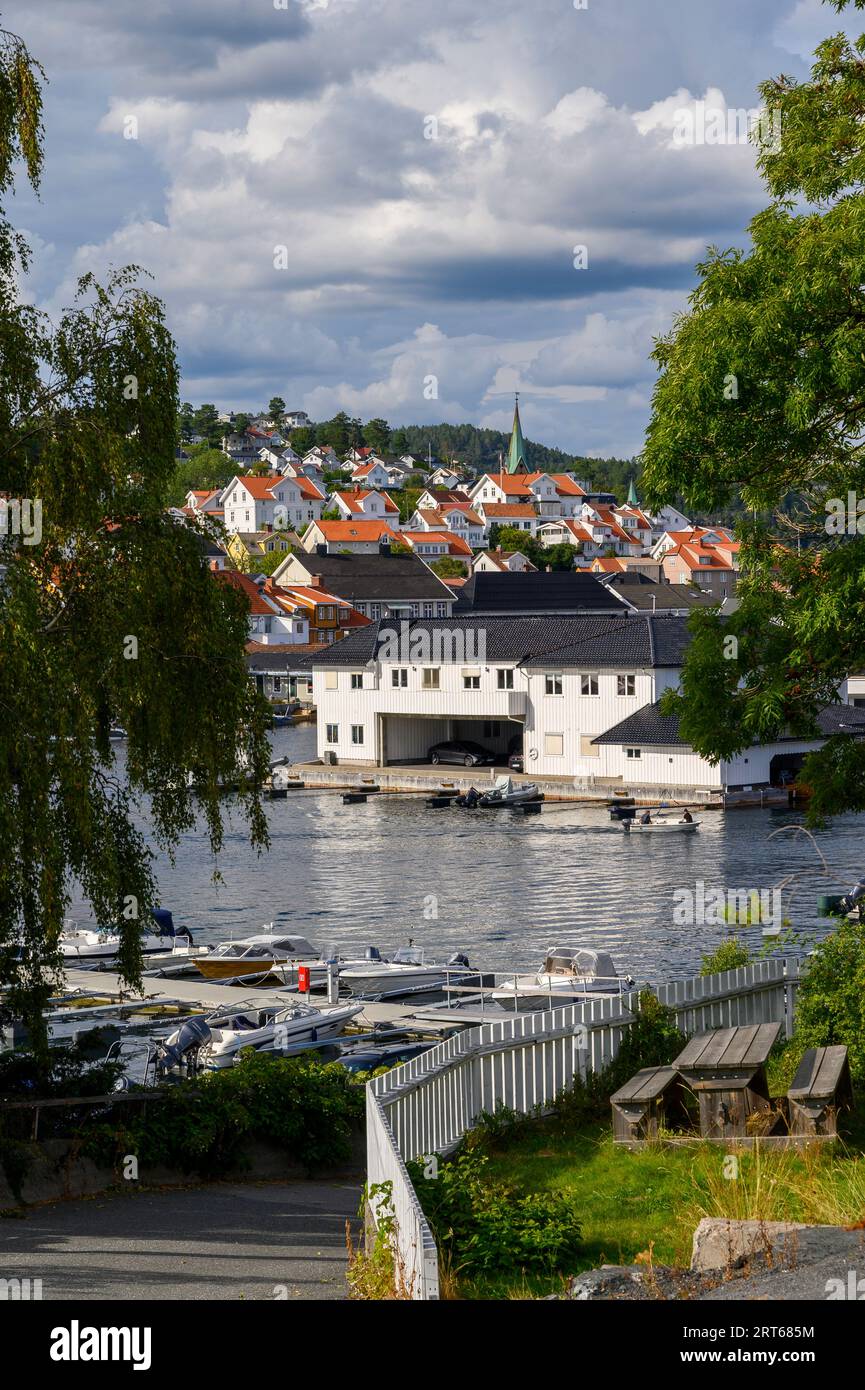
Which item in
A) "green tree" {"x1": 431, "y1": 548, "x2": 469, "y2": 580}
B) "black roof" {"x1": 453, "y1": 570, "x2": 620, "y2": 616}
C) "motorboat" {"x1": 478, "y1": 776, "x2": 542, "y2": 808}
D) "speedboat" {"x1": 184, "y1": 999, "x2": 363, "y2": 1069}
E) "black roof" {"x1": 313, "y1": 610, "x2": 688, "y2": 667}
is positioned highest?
"green tree" {"x1": 431, "y1": 548, "x2": 469, "y2": 580}

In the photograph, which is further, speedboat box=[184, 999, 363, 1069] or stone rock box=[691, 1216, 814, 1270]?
speedboat box=[184, 999, 363, 1069]

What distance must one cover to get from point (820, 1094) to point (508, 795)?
62.0 metres

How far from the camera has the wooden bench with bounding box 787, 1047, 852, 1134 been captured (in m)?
14.0

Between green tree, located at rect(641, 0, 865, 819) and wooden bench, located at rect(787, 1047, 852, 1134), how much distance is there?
19.4 ft

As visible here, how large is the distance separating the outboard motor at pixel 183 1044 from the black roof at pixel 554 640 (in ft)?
164

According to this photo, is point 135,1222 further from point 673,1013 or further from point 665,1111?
point 673,1013

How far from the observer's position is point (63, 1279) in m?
12.1

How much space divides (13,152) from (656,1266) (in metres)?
12.8

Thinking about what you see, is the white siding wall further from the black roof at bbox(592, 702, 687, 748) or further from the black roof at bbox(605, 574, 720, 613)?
the black roof at bbox(605, 574, 720, 613)

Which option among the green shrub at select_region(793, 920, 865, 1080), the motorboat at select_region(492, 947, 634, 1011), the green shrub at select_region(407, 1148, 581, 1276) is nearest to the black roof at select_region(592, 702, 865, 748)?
the motorboat at select_region(492, 947, 634, 1011)

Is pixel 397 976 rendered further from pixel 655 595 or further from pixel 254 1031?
pixel 655 595

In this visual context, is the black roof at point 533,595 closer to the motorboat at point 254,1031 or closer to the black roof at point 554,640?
the black roof at point 554,640

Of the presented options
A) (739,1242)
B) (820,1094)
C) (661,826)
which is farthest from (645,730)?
(739,1242)

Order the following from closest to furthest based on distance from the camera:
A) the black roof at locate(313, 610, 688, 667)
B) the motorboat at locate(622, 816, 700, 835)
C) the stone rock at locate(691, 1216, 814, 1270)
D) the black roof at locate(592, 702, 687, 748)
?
the stone rock at locate(691, 1216, 814, 1270) → the motorboat at locate(622, 816, 700, 835) → the black roof at locate(592, 702, 687, 748) → the black roof at locate(313, 610, 688, 667)
